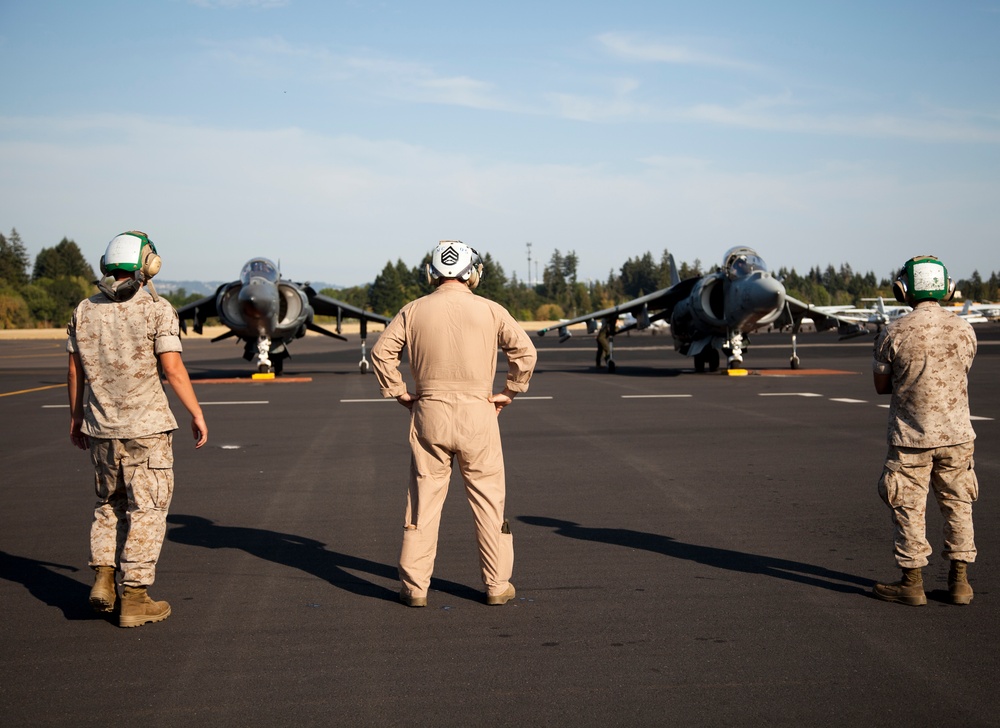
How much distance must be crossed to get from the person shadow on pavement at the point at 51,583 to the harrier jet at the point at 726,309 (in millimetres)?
22357

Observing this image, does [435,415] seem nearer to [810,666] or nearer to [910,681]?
[810,666]

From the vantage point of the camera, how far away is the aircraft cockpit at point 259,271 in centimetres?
2778

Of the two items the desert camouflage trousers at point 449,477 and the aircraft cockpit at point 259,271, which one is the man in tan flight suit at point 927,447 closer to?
the desert camouflage trousers at point 449,477

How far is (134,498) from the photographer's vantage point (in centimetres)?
536

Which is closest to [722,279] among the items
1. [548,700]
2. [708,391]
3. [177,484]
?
[708,391]

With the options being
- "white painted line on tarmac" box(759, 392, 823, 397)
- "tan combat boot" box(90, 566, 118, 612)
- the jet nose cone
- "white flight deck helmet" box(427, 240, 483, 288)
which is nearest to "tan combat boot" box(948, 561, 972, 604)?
"white flight deck helmet" box(427, 240, 483, 288)

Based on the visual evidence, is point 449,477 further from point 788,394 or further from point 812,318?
point 812,318

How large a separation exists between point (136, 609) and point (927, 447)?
4.53 m

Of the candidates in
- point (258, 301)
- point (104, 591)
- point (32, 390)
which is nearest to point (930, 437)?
point (104, 591)

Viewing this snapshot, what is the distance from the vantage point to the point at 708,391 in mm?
22109

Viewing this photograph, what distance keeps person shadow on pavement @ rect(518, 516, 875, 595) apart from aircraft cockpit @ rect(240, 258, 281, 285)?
21.4 meters

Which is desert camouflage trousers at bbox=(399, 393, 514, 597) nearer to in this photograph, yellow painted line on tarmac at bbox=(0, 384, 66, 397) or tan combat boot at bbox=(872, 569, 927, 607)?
tan combat boot at bbox=(872, 569, 927, 607)

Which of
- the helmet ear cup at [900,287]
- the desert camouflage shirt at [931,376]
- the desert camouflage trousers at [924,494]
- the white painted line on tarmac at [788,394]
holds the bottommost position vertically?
the white painted line on tarmac at [788,394]

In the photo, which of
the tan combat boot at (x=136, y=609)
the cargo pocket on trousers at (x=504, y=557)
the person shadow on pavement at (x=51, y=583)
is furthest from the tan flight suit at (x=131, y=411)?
the cargo pocket on trousers at (x=504, y=557)
